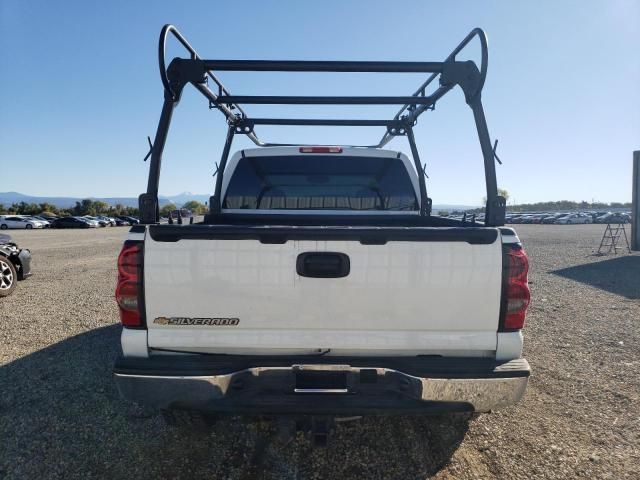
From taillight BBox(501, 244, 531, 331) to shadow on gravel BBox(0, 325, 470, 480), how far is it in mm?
1161

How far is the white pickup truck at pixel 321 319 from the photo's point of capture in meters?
2.13

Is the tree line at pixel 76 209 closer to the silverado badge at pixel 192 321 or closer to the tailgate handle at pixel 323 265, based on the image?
the silverado badge at pixel 192 321

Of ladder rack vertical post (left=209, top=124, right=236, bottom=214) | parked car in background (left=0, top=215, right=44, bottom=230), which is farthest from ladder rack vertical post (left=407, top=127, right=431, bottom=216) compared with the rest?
parked car in background (left=0, top=215, right=44, bottom=230)

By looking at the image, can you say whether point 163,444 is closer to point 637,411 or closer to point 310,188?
point 310,188

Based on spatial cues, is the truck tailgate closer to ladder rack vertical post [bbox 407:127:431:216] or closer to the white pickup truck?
the white pickup truck

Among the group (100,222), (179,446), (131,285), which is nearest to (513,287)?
(131,285)

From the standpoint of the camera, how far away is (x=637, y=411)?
3314 mm

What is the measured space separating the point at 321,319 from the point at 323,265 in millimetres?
317

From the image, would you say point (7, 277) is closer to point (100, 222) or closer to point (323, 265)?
point (323, 265)

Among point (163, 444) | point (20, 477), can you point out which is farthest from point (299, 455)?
point (20, 477)

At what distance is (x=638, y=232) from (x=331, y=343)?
62.0 ft

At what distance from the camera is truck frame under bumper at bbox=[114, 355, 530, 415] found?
2.11 m

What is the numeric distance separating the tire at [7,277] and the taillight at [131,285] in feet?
24.4

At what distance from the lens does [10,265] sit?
7.91 meters
